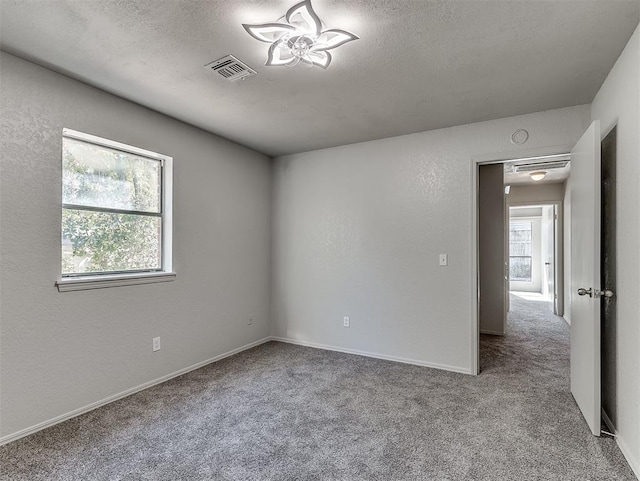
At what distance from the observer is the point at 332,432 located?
2.26 meters

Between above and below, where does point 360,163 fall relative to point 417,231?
above

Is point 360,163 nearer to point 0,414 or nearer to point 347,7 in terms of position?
point 347,7

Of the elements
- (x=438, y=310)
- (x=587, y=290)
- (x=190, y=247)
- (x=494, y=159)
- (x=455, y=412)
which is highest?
(x=494, y=159)

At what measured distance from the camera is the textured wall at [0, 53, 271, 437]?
7.18ft

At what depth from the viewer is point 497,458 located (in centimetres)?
198

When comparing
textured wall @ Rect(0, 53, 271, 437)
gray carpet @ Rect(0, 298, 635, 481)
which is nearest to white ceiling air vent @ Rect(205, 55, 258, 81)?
textured wall @ Rect(0, 53, 271, 437)

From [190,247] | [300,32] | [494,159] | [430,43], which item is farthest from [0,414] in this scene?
[494,159]

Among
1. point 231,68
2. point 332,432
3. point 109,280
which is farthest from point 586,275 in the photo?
point 109,280

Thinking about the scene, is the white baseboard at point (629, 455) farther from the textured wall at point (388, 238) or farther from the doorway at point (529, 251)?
the doorway at point (529, 251)

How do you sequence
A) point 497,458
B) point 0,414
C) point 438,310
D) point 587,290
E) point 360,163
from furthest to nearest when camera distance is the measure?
point 360,163 → point 438,310 → point 587,290 → point 0,414 → point 497,458

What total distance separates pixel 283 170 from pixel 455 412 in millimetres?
3299

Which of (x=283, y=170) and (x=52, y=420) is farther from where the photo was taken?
(x=283, y=170)

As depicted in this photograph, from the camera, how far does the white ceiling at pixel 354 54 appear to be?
1.73m

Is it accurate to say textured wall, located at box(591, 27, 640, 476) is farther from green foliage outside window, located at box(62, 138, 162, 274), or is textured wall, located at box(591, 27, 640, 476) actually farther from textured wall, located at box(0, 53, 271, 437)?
green foliage outside window, located at box(62, 138, 162, 274)
